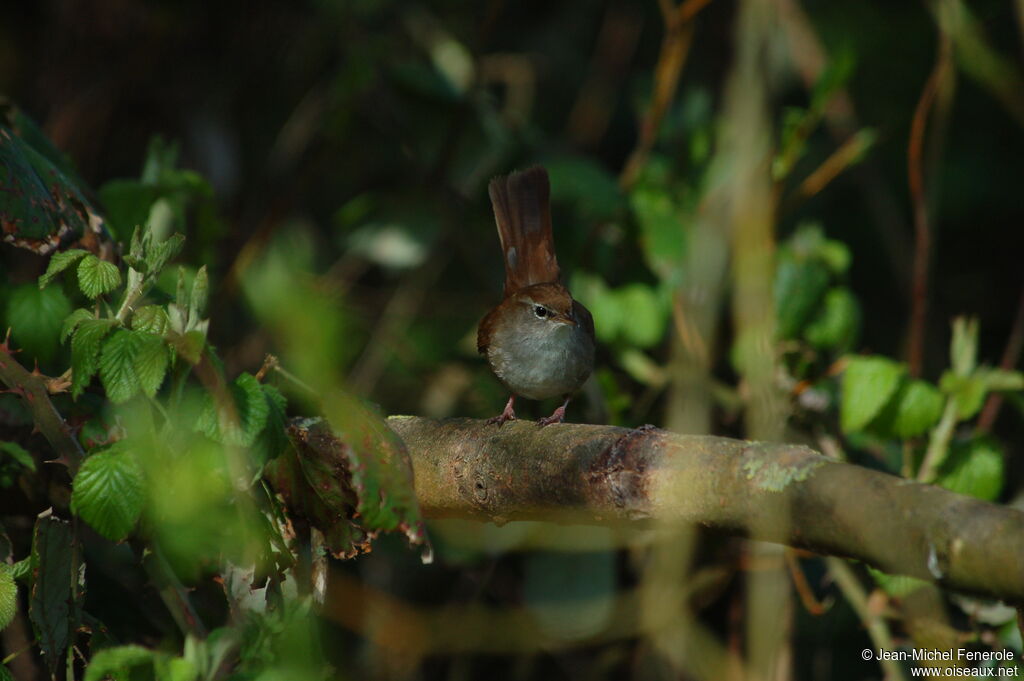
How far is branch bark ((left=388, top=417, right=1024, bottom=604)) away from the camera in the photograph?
1.44m

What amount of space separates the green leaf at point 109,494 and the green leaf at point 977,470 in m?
2.27

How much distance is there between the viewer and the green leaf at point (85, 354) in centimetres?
180

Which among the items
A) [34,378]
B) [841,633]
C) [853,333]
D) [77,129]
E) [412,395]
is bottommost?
[841,633]

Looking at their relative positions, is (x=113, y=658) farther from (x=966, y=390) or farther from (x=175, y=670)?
(x=966, y=390)

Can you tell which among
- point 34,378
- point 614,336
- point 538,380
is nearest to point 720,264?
point 614,336

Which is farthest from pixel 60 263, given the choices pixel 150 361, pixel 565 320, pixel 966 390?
pixel 966 390

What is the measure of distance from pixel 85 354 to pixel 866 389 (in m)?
2.12

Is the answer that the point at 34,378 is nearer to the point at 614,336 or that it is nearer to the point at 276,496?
the point at 276,496

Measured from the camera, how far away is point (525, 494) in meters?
2.15

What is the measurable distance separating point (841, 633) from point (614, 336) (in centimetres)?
151

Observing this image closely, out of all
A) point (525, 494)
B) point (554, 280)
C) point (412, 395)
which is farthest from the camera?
point (412, 395)

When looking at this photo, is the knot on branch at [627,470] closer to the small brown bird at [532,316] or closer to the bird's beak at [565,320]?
the small brown bird at [532,316]

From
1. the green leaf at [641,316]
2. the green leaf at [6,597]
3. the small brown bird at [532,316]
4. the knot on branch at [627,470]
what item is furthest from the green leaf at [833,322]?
the green leaf at [6,597]

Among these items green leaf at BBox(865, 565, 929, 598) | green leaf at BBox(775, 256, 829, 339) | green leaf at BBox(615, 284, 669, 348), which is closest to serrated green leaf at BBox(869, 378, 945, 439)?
green leaf at BBox(865, 565, 929, 598)
